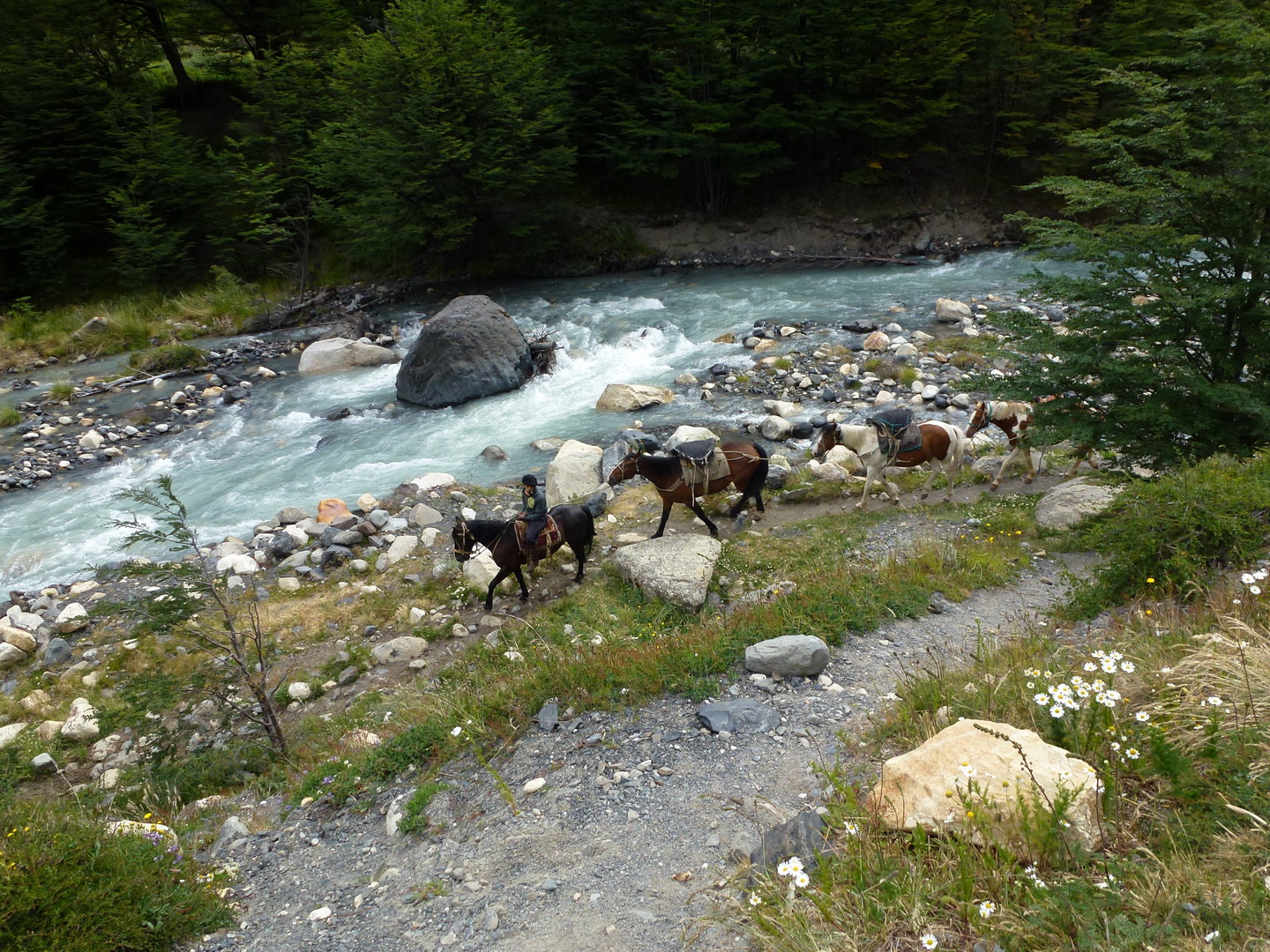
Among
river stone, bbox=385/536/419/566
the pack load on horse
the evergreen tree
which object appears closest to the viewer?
the pack load on horse

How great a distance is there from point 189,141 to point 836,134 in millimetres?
27708

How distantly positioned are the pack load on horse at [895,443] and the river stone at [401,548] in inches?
257

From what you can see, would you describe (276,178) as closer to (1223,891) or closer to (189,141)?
(189,141)

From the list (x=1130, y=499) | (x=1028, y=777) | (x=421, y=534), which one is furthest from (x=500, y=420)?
(x=1028, y=777)

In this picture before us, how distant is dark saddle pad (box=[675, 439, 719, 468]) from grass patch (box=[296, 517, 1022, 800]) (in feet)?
4.02

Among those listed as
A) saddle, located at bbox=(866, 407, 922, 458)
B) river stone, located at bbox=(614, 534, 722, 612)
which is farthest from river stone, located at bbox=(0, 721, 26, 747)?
saddle, located at bbox=(866, 407, 922, 458)

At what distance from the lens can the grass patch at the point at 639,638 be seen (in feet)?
20.8

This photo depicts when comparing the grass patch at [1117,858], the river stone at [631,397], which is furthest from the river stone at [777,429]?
the grass patch at [1117,858]

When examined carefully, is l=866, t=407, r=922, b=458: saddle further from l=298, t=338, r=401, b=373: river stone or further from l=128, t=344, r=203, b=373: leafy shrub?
l=128, t=344, r=203, b=373: leafy shrub

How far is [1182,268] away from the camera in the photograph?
360 inches

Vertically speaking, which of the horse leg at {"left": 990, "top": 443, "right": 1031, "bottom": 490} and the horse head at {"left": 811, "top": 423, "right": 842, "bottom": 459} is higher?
the horse head at {"left": 811, "top": 423, "right": 842, "bottom": 459}

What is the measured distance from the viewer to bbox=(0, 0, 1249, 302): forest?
2764cm

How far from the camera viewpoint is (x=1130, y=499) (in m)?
7.02

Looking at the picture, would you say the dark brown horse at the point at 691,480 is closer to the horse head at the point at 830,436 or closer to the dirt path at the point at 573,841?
the horse head at the point at 830,436
